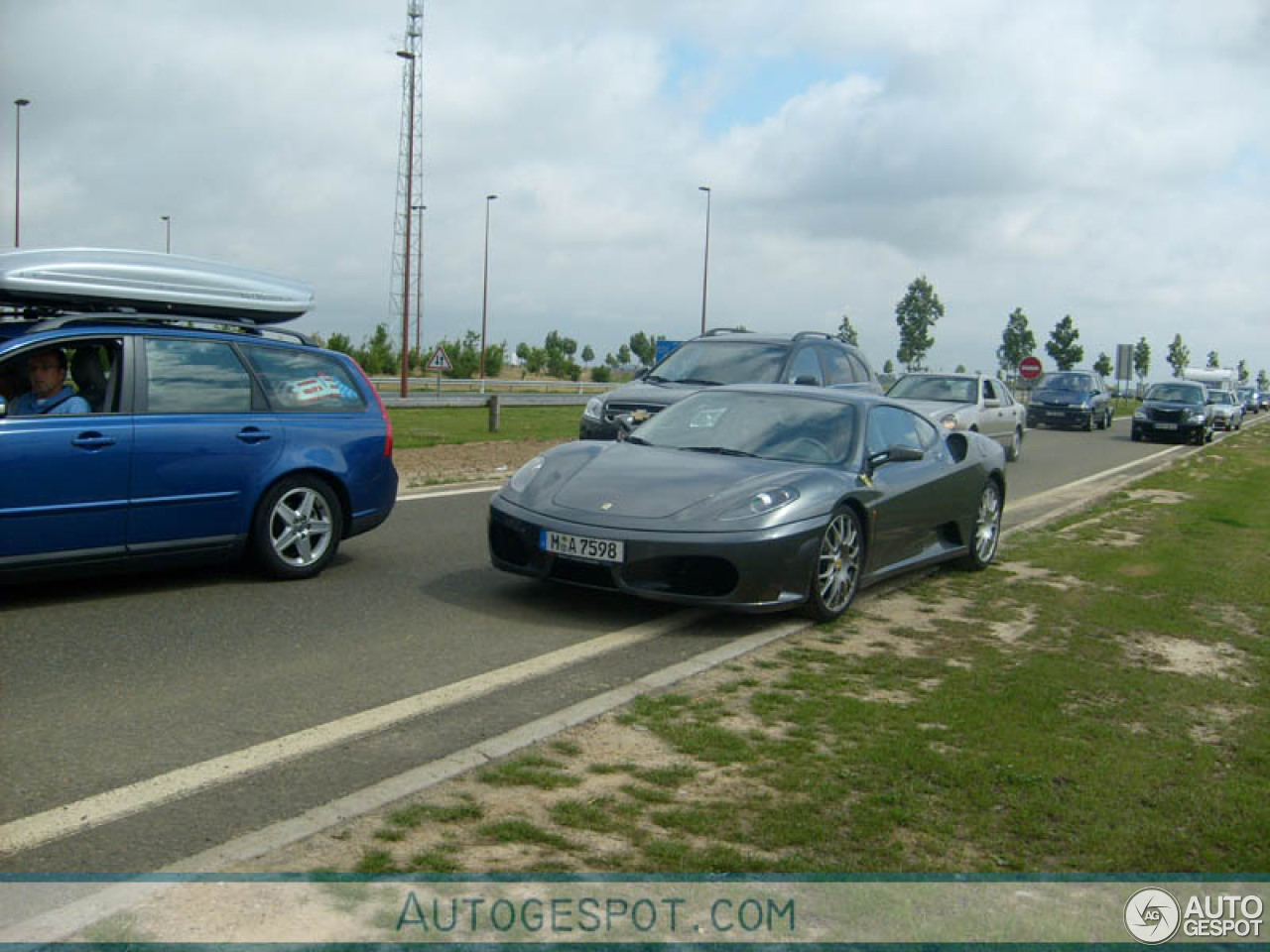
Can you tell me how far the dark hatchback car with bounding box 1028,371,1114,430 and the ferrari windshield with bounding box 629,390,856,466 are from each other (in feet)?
92.5

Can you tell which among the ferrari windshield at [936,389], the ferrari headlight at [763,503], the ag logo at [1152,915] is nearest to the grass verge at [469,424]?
the ferrari windshield at [936,389]

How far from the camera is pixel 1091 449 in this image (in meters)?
25.7

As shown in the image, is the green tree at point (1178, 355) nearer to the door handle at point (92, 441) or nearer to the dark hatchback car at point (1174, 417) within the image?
the dark hatchback car at point (1174, 417)

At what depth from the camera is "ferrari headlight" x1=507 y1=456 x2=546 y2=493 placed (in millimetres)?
7219

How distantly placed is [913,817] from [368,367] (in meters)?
53.4

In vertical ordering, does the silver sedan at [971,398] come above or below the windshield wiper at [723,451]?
above

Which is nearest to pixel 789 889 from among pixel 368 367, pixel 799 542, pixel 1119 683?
pixel 1119 683

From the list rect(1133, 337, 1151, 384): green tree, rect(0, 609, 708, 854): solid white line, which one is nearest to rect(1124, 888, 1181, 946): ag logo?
rect(0, 609, 708, 854): solid white line

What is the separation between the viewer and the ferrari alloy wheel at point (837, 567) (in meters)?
6.69

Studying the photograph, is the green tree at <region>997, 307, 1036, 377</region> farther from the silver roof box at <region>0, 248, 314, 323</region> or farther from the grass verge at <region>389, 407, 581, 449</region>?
the silver roof box at <region>0, 248, 314, 323</region>

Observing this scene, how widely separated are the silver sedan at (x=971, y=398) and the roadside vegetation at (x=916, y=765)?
12045 mm

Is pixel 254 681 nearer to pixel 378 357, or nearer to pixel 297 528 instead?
pixel 297 528

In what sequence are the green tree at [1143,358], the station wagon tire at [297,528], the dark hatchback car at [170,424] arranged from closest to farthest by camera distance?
the dark hatchback car at [170,424] → the station wagon tire at [297,528] → the green tree at [1143,358]

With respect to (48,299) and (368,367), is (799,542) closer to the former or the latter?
(48,299)
